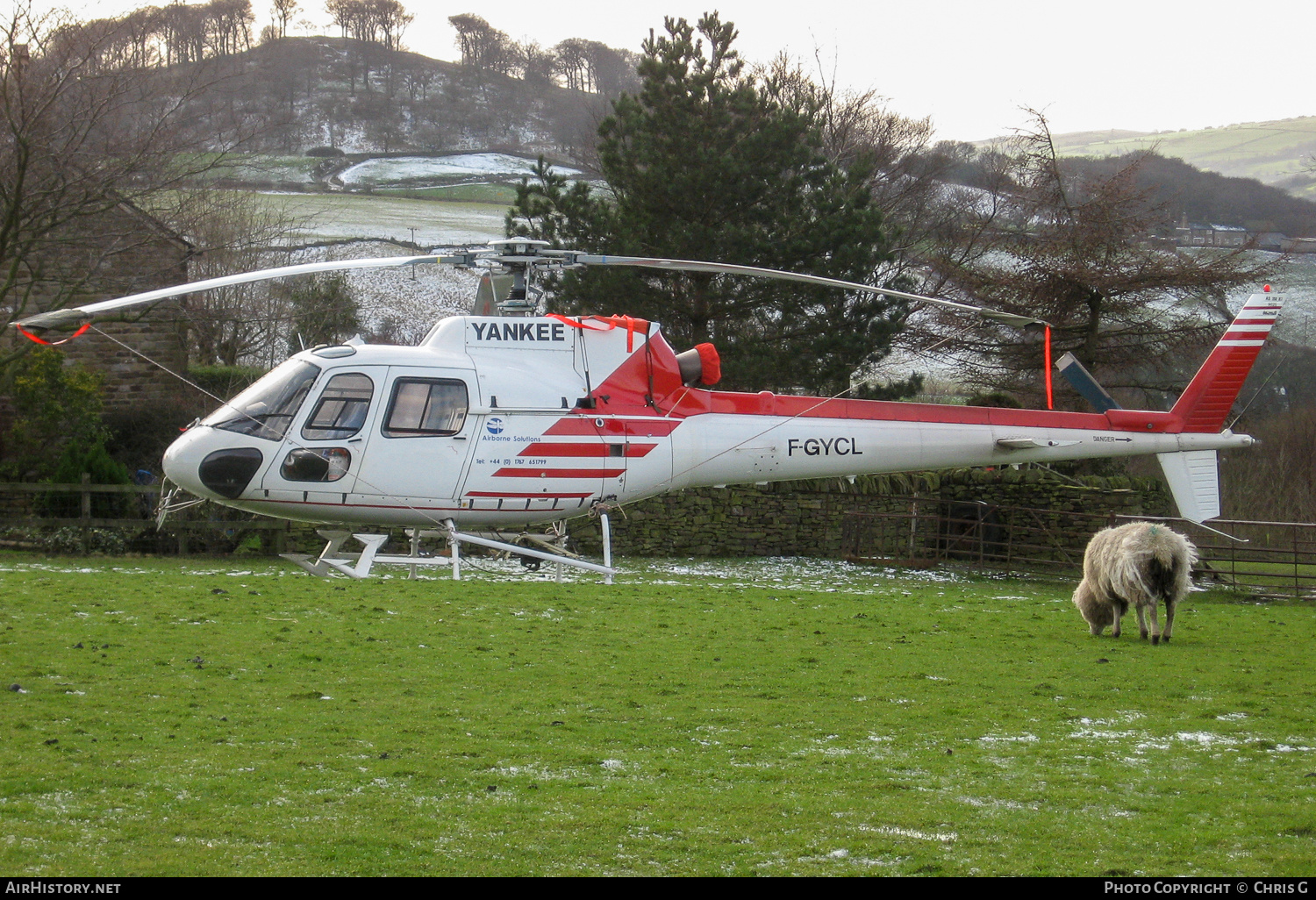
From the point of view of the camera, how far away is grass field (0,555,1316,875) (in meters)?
5.86

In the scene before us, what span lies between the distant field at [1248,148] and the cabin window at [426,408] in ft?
434

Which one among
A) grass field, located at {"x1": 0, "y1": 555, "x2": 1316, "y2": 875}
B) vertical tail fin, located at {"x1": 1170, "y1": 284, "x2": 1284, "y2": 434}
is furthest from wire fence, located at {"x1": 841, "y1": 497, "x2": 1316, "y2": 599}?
vertical tail fin, located at {"x1": 1170, "y1": 284, "x2": 1284, "y2": 434}

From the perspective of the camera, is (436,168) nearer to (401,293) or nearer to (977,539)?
(401,293)

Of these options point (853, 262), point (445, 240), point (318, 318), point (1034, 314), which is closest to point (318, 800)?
point (853, 262)

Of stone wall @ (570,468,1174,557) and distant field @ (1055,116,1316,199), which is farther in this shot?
distant field @ (1055,116,1316,199)

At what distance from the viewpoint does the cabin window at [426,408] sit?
1074cm

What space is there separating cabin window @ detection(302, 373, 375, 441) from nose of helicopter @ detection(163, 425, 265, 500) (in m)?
0.56

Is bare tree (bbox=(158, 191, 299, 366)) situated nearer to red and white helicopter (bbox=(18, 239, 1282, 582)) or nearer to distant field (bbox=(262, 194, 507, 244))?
distant field (bbox=(262, 194, 507, 244))

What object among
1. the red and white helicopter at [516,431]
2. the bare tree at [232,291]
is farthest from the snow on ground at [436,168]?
the red and white helicopter at [516,431]

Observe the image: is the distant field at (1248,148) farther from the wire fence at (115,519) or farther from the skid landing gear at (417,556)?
the skid landing gear at (417,556)

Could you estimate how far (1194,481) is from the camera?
14.2 m

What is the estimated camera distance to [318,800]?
21.4 feet

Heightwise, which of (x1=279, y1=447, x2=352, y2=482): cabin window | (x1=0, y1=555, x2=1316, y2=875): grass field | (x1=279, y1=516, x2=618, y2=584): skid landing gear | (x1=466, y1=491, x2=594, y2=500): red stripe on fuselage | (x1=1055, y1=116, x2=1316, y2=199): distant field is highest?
(x1=1055, y1=116, x2=1316, y2=199): distant field
